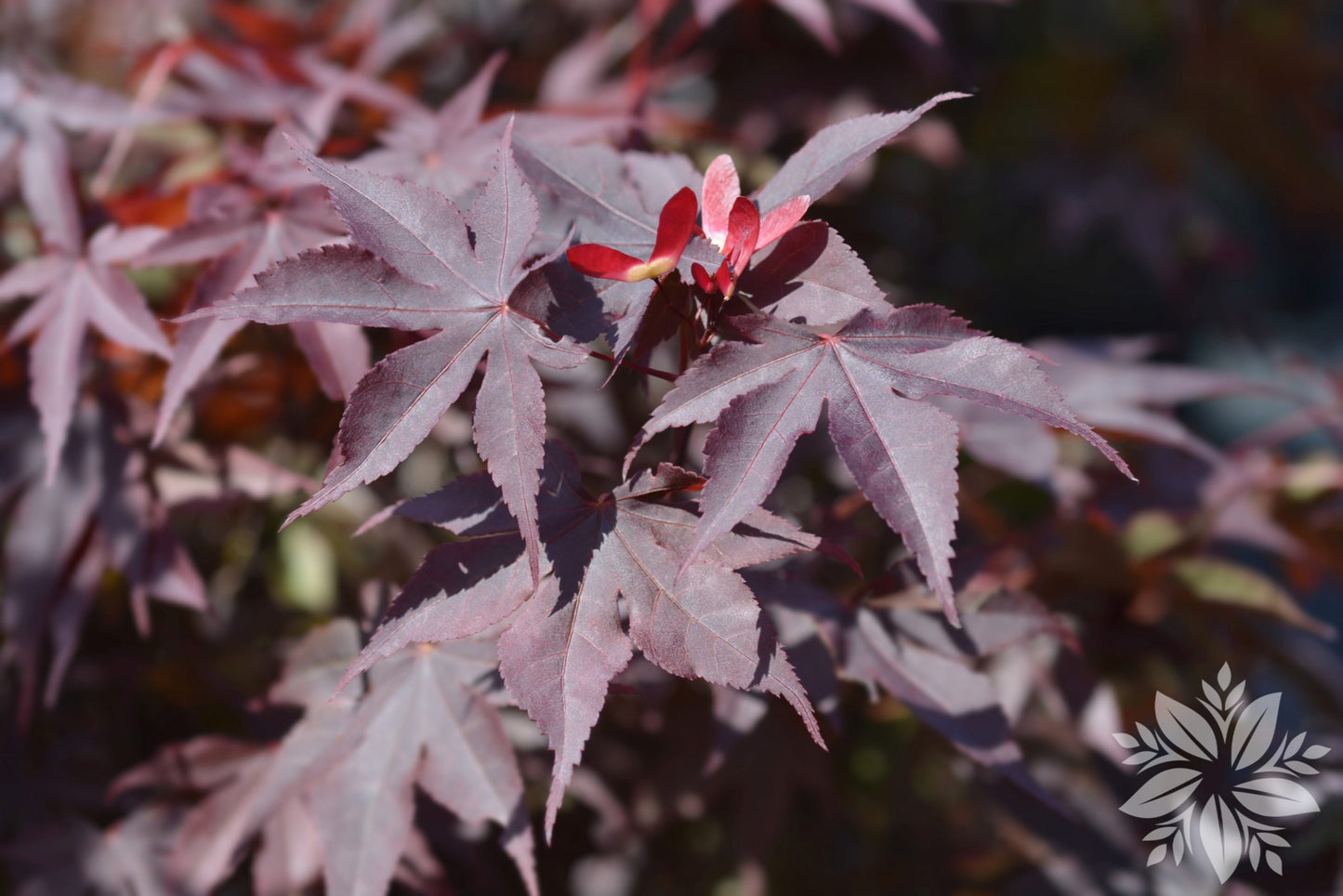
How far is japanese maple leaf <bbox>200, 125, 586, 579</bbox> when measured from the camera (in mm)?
628

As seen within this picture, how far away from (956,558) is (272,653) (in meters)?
0.86

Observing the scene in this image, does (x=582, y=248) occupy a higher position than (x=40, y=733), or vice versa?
(x=582, y=248)

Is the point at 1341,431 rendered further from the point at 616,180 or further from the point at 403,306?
the point at 403,306

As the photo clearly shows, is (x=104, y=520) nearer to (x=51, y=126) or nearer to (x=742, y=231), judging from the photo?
(x=51, y=126)

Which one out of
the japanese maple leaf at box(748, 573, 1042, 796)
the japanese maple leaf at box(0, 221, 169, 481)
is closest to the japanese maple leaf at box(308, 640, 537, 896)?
the japanese maple leaf at box(748, 573, 1042, 796)

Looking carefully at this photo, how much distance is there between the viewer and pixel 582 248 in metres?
0.64

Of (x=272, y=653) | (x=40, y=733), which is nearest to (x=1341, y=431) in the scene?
(x=272, y=653)

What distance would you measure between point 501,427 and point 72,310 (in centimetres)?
61

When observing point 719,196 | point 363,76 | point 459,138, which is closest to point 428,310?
point 719,196

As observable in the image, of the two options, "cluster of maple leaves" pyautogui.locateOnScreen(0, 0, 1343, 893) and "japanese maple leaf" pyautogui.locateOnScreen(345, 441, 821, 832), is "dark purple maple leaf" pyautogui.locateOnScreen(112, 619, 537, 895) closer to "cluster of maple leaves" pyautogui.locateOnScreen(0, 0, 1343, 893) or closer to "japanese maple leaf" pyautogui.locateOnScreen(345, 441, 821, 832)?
"cluster of maple leaves" pyautogui.locateOnScreen(0, 0, 1343, 893)

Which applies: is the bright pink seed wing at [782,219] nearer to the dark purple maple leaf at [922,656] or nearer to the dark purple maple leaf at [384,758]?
the dark purple maple leaf at [922,656]

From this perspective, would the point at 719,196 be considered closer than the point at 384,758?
Yes

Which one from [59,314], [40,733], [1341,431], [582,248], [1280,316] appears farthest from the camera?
[1280,316]

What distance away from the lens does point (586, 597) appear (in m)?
0.67
